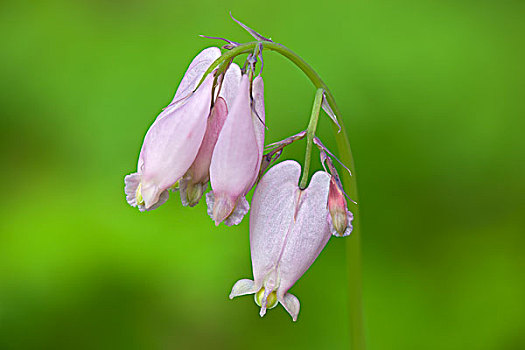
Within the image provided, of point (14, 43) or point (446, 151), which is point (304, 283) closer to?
point (446, 151)

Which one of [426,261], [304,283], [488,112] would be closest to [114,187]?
[304,283]

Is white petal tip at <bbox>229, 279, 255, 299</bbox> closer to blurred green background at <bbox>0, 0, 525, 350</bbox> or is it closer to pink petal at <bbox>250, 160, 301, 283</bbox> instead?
pink petal at <bbox>250, 160, 301, 283</bbox>

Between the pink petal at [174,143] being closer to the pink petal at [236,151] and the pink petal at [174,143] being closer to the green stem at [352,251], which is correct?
the pink petal at [236,151]

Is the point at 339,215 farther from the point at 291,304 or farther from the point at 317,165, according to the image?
the point at 317,165

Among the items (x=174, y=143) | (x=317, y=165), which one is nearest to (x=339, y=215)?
(x=174, y=143)

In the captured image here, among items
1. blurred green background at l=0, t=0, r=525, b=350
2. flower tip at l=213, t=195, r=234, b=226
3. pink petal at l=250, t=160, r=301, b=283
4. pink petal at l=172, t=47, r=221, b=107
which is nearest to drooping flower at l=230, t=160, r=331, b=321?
pink petal at l=250, t=160, r=301, b=283

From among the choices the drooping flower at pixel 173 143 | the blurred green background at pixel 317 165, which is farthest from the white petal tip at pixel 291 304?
the blurred green background at pixel 317 165
